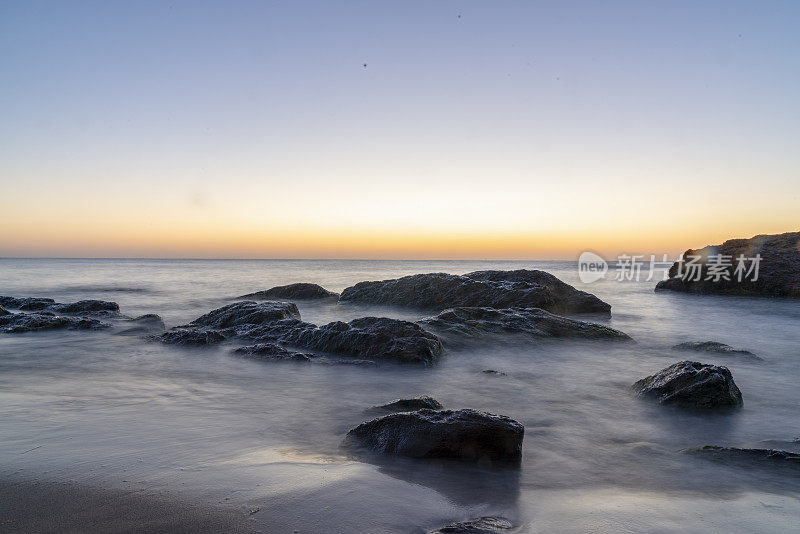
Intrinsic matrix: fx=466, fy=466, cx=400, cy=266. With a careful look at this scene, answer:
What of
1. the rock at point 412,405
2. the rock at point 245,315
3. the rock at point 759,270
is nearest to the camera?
the rock at point 412,405

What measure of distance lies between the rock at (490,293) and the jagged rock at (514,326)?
2.34m

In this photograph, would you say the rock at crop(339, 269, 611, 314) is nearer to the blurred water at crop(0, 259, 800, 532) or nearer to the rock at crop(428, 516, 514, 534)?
the blurred water at crop(0, 259, 800, 532)

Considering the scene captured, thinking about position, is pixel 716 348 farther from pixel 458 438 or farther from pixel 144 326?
pixel 144 326

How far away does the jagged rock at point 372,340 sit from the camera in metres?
7.00

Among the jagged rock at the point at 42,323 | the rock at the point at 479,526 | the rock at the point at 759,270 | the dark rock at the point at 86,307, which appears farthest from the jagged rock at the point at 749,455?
the rock at the point at 759,270

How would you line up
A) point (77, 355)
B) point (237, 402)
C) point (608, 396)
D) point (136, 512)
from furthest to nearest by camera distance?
1. point (77, 355)
2. point (608, 396)
3. point (237, 402)
4. point (136, 512)

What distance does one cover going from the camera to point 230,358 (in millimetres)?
7164

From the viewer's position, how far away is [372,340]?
23.9 ft

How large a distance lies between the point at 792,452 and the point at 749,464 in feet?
1.43

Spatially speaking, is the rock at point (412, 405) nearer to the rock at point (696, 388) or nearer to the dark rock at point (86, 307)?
the rock at point (696, 388)

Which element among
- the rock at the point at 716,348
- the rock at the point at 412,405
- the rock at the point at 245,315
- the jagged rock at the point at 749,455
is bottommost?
the rock at the point at 716,348

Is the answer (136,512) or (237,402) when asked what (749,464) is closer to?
(136,512)

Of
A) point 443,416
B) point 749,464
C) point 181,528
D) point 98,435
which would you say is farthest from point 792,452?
point 98,435

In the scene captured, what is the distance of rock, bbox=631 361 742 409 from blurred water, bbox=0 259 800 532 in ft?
0.72
